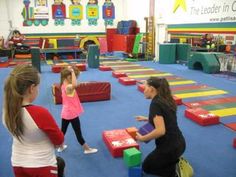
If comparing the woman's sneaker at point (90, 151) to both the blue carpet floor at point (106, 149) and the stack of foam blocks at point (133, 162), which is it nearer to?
the blue carpet floor at point (106, 149)

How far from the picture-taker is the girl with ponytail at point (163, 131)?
257 centimetres

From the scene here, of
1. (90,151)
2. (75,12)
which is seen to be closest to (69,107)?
(90,151)

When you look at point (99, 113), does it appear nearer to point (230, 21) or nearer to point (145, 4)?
point (230, 21)

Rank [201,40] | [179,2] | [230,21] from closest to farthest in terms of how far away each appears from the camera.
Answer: [230,21] → [201,40] → [179,2]

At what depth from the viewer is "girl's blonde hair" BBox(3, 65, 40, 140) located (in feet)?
5.41

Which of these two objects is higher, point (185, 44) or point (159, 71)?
point (185, 44)

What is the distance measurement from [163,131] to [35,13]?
1584 centimetres

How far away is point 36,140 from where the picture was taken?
1.77 metres

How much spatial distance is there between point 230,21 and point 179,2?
3713 mm

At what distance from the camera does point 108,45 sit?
17.3 metres

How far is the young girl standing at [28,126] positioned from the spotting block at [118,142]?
1.69 m

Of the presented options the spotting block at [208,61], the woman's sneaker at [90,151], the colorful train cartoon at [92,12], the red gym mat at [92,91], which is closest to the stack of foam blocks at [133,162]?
the woman's sneaker at [90,151]

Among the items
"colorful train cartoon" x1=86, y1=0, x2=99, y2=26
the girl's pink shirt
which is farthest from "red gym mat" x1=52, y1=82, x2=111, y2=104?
"colorful train cartoon" x1=86, y1=0, x2=99, y2=26

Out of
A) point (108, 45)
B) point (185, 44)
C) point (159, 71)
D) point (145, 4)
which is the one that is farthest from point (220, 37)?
point (108, 45)
